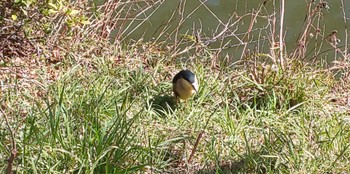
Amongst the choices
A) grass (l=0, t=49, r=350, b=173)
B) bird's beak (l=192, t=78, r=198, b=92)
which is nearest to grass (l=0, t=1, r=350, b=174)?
grass (l=0, t=49, r=350, b=173)

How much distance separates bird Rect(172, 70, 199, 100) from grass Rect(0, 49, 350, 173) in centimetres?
10

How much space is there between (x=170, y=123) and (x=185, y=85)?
1.13 feet

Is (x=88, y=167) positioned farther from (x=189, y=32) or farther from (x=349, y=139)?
(x=189, y=32)

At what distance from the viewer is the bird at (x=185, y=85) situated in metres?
5.25

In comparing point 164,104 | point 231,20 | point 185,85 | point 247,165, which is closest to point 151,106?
point 164,104

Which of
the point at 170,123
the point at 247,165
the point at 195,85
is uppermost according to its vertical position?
the point at 195,85

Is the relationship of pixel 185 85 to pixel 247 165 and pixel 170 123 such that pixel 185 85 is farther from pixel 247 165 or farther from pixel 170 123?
pixel 247 165

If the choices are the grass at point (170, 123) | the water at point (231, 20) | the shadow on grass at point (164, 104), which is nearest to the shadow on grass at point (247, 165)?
the grass at point (170, 123)

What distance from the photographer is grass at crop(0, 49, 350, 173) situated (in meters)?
4.20

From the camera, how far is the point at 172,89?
18.5 feet

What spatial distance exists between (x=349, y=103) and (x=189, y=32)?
115 inches

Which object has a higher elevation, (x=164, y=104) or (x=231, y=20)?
(x=231, y=20)

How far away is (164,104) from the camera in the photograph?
215 inches

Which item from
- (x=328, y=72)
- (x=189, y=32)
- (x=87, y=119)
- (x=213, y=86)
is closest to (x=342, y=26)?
(x=189, y=32)
